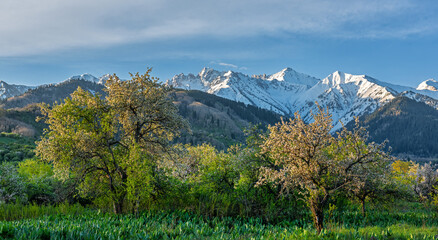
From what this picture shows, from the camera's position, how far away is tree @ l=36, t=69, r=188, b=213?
19797 mm

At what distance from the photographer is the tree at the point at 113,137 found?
1980cm

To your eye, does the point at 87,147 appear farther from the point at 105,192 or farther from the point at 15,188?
the point at 15,188

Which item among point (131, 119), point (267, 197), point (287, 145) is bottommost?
point (267, 197)

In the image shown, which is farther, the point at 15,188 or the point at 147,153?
the point at 15,188

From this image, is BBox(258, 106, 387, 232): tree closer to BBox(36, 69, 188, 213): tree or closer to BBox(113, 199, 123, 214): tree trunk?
BBox(36, 69, 188, 213): tree

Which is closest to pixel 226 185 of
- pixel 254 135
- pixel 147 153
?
pixel 254 135

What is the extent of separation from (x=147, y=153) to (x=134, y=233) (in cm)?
949

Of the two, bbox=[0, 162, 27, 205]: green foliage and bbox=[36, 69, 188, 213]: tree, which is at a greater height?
bbox=[36, 69, 188, 213]: tree

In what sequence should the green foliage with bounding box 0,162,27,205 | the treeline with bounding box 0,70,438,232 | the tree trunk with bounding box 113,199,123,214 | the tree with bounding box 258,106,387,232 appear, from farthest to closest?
1. the green foliage with bounding box 0,162,27,205
2. the tree trunk with bounding box 113,199,123,214
3. the treeline with bounding box 0,70,438,232
4. the tree with bounding box 258,106,387,232

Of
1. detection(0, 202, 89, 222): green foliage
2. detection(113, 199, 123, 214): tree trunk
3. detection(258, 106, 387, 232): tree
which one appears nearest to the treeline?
detection(113, 199, 123, 214): tree trunk

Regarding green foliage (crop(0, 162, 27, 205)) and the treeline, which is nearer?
the treeline

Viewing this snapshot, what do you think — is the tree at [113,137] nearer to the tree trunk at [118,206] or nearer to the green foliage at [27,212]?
the tree trunk at [118,206]

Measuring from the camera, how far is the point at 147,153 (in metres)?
22.2

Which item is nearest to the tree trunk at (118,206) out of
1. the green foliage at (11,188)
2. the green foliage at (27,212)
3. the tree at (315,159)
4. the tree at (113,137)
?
the tree at (113,137)
